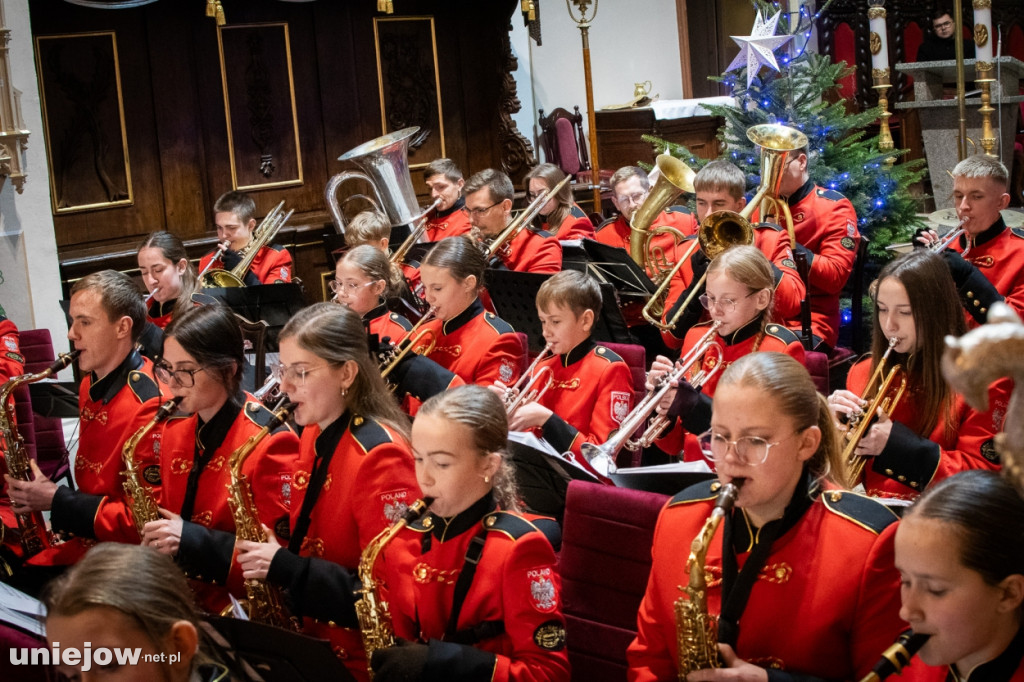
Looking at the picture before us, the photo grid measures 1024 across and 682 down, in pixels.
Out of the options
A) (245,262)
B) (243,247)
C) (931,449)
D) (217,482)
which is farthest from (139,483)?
(243,247)

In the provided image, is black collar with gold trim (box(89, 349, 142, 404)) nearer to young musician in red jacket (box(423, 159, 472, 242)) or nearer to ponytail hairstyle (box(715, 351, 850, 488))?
ponytail hairstyle (box(715, 351, 850, 488))

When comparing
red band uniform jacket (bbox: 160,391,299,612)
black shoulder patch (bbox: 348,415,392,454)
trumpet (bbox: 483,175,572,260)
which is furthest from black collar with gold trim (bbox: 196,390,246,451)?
trumpet (bbox: 483,175,572,260)

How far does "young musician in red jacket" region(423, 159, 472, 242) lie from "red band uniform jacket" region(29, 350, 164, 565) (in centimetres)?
338

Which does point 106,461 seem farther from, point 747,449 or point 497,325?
point 747,449

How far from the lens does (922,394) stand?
2.78 metres

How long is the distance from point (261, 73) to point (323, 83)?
47cm

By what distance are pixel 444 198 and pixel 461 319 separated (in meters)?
2.80

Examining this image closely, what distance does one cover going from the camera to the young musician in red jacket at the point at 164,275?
4957mm

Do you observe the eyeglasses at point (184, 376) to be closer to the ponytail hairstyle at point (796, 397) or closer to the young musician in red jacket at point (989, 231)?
the ponytail hairstyle at point (796, 397)

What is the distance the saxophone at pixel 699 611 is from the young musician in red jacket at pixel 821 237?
283cm

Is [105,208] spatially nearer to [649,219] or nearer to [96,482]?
[649,219]

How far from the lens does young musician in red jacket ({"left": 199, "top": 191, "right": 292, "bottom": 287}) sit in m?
6.49

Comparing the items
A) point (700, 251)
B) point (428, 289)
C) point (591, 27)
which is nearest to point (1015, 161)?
point (591, 27)

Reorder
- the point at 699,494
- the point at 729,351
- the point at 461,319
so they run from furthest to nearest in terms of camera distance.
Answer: the point at 461,319 → the point at 729,351 → the point at 699,494
